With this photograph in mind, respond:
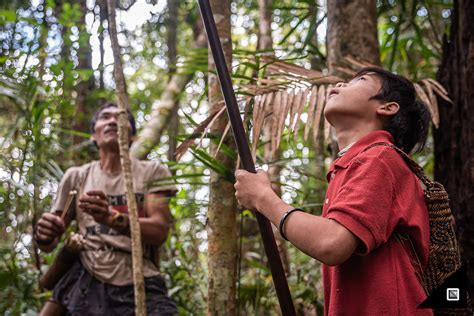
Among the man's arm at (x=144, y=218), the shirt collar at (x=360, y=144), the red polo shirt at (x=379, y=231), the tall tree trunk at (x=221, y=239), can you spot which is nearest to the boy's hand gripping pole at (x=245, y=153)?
the red polo shirt at (x=379, y=231)

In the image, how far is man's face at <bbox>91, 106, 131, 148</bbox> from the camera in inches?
144

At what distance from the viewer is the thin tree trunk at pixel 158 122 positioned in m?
5.54

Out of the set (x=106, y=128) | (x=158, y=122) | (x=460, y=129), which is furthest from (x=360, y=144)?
(x=158, y=122)

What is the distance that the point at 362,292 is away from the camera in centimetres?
160

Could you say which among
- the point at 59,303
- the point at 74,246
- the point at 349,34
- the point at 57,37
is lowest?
the point at 59,303

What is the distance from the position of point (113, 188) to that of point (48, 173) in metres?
1.06

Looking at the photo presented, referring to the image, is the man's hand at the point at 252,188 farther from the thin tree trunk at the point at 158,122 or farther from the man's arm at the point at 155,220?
the thin tree trunk at the point at 158,122

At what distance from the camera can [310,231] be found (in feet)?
4.96

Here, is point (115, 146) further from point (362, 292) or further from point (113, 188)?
point (362, 292)

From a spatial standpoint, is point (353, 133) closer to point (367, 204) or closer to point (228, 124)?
point (367, 204)

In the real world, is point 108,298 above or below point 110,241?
below

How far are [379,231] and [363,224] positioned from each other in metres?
0.06

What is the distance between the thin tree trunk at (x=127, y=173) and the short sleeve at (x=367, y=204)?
4.23ft

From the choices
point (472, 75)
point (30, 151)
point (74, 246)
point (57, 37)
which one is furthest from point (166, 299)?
point (57, 37)
